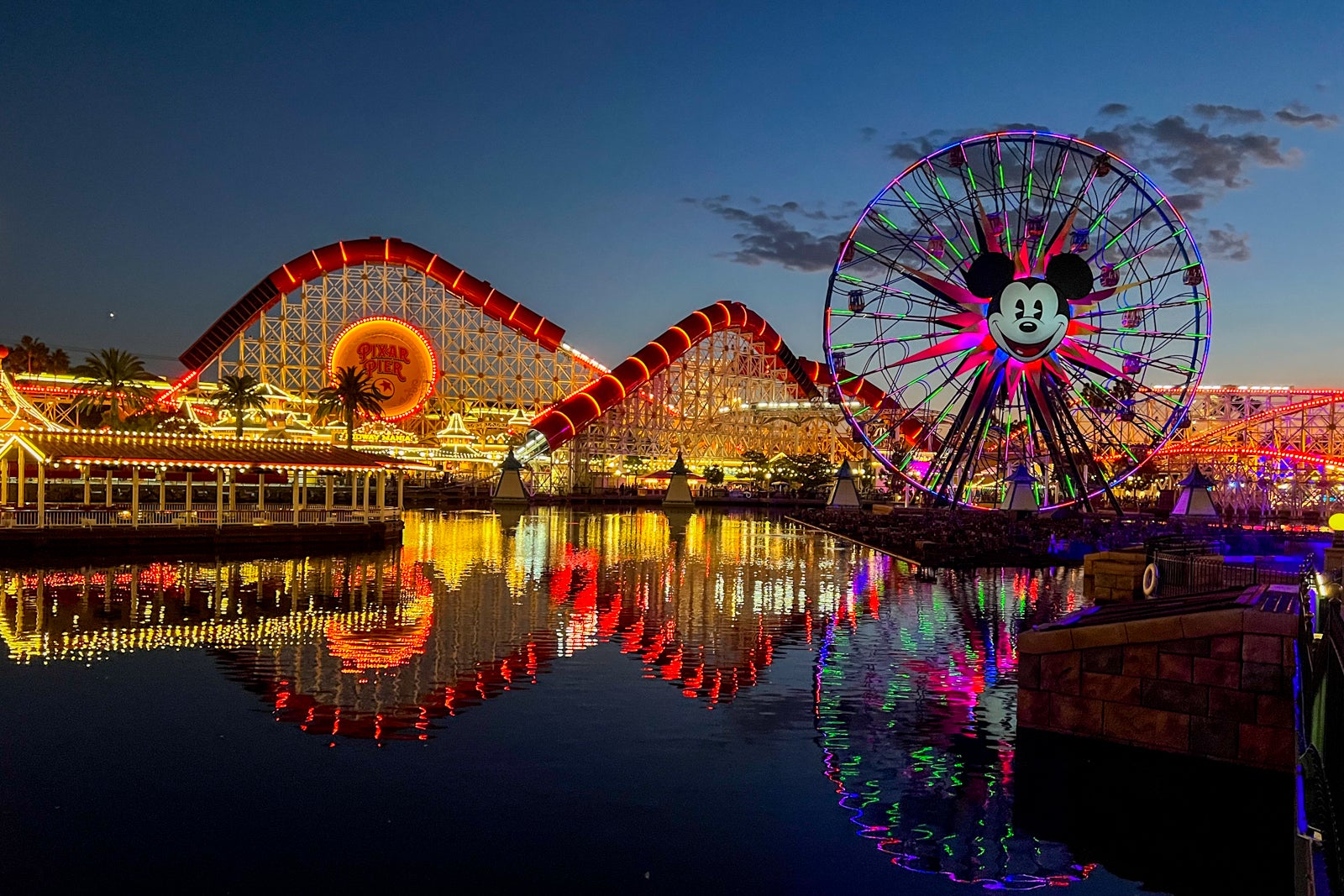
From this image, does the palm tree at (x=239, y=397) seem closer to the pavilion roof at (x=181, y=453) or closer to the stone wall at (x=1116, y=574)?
the pavilion roof at (x=181, y=453)

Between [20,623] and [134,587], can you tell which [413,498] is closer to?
[134,587]

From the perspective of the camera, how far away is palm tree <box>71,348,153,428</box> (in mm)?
57375

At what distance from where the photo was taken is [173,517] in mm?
35000

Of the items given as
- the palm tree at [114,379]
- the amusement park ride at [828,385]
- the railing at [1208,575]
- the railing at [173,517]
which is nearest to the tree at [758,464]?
the amusement park ride at [828,385]

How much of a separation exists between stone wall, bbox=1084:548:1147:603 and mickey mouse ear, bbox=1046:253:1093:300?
58.8 feet

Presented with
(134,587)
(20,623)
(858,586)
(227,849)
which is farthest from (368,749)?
(858,586)

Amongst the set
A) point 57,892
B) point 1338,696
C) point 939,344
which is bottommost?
point 57,892

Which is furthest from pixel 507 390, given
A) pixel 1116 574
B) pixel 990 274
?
pixel 1116 574

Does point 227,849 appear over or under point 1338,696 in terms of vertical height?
under

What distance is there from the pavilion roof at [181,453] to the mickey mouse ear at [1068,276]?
22.7m

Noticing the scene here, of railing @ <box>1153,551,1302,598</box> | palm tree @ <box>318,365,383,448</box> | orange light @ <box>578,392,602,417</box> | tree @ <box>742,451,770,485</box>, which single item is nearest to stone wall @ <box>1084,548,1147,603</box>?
railing @ <box>1153,551,1302,598</box>

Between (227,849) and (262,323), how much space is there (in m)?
68.6

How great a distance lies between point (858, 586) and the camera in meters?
26.3

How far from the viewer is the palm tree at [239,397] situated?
62.1 meters
